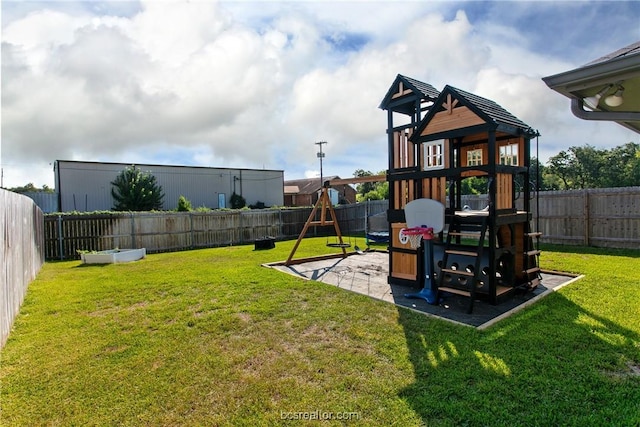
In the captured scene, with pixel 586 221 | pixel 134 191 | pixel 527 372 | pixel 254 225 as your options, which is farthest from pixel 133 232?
pixel 586 221

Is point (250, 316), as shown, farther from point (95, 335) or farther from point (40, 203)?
point (40, 203)

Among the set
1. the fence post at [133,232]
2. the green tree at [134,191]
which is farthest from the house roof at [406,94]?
the green tree at [134,191]

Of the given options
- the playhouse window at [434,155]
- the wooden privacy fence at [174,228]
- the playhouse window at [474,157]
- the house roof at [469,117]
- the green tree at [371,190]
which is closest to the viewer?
the house roof at [469,117]

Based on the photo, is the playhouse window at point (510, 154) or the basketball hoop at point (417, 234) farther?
the playhouse window at point (510, 154)

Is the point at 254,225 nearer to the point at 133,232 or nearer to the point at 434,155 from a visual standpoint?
the point at 133,232

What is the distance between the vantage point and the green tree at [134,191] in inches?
818

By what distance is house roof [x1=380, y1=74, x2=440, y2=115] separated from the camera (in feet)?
21.0

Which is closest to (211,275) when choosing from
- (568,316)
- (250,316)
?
(250,316)

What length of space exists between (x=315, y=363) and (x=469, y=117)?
452 cm

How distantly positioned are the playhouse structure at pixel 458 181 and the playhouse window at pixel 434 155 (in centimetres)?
2

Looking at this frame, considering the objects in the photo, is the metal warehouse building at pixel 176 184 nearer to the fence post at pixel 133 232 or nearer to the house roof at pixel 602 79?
the fence post at pixel 133 232

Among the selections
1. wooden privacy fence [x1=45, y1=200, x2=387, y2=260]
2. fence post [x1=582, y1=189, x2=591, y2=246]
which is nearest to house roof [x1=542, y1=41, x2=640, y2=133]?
fence post [x1=582, y1=189, x2=591, y2=246]

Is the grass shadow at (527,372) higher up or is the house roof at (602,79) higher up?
the house roof at (602,79)

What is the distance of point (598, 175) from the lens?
35750mm
